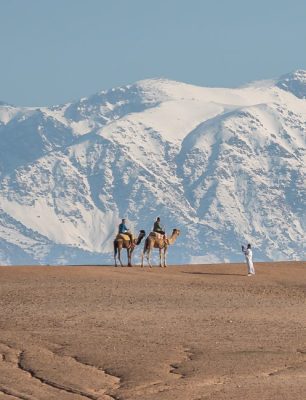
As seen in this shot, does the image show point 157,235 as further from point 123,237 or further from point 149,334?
point 149,334

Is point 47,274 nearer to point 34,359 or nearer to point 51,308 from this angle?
point 51,308

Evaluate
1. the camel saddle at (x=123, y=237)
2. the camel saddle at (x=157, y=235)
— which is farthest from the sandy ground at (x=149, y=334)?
the camel saddle at (x=157, y=235)

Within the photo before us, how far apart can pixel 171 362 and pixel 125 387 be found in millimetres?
2975

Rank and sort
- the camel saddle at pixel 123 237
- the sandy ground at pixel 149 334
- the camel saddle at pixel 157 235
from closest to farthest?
the sandy ground at pixel 149 334
the camel saddle at pixel 123 237
the camel saddle at pixel 157 235

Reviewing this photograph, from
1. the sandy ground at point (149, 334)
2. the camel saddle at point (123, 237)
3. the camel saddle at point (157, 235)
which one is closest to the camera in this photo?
the sandy ground at point (149, 334)

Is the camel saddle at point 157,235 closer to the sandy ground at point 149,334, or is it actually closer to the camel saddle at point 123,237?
the camel saddle at point 123,237

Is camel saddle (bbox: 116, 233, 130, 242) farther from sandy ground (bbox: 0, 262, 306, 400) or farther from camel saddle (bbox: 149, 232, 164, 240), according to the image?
sandy ground (bbox: 0, 262, 306, 400)

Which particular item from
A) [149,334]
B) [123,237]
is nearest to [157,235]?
[123,237]

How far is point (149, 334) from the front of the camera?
33938mm

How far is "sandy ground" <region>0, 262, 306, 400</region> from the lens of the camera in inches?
1035

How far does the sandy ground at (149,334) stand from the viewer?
26.3 meters

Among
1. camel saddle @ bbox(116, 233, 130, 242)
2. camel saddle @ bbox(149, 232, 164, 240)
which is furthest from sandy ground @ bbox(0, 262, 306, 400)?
camel saddle @ bbox(149, 232, 164, 240)

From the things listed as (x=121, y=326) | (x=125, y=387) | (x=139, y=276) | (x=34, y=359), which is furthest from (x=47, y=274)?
(x=125, y=387)

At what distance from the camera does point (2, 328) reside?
34656 mm
